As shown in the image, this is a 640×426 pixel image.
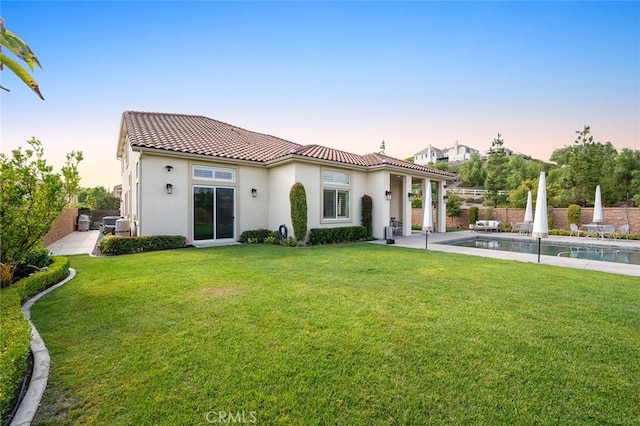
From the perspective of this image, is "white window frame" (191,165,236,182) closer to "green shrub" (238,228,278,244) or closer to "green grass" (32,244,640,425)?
"green shrub" (238,228,278,244)

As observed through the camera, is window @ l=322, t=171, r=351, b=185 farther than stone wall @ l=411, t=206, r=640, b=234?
No

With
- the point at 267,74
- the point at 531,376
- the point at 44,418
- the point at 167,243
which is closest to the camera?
the point at 44,418

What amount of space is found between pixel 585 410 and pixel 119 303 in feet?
20.3

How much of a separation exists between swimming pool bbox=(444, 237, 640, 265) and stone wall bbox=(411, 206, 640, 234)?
5.64 metres

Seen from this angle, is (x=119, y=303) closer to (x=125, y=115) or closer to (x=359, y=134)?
(x=125, y=115)

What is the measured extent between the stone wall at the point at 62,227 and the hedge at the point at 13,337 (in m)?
7.45

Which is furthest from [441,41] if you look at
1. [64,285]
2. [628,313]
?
[64,285]

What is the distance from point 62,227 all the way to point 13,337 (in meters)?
20.4

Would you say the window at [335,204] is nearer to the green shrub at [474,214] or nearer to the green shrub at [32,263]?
the green shrub at [32,263]

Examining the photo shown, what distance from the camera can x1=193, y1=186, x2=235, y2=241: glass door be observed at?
42.5 ft

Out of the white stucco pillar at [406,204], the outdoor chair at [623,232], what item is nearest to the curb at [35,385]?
the white stucco pillar at [406,204]

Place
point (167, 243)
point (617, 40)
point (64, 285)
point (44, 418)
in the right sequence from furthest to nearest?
1. point (617, 40)
2. point (167, 243)
3. point (64, 285)
4. point (44, 418)

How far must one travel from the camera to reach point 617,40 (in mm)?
12453

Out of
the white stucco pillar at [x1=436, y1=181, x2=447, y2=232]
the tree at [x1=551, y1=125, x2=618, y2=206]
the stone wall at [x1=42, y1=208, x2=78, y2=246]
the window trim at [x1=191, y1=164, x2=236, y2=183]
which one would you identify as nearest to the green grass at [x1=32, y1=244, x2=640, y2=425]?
the window trim at [x1=191, y1=164, x2=236, y2=183]
